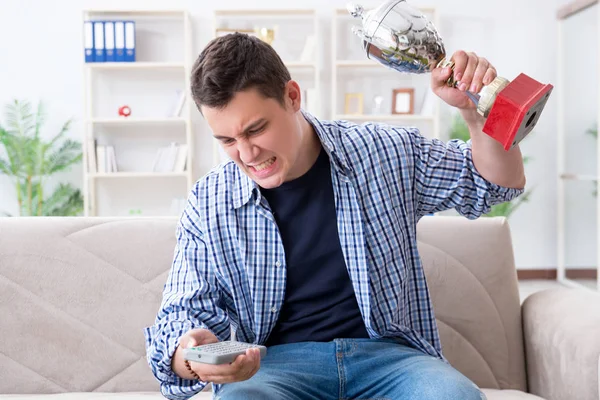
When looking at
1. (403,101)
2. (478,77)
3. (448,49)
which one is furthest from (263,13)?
(478,77)

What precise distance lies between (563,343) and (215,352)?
0.82m

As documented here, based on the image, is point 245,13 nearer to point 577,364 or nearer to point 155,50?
point 155,50

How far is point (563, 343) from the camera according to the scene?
1600 millimetres

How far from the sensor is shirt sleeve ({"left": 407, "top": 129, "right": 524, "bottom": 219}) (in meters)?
1.48

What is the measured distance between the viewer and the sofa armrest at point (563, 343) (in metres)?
1.52

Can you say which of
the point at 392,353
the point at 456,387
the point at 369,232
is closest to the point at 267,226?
the point at 369,232

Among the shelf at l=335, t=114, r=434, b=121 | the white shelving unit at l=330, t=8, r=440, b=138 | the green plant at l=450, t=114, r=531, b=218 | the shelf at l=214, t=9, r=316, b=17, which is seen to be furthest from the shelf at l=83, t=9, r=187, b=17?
the green plant at l=450, t=114, r=531, b=218

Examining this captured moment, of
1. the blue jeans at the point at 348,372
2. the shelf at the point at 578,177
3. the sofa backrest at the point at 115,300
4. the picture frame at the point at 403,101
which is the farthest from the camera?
the picture frame at the point at 403,101

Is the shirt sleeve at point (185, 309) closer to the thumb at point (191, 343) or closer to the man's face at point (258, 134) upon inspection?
the thumb at point (191, 343)

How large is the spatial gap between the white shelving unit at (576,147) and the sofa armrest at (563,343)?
12.0 ft

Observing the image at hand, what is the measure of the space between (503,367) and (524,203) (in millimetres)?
4377

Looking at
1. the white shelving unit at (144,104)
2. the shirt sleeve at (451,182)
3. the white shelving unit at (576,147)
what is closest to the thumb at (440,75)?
the shirt sleeve at (451,182)

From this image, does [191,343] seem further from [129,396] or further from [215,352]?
[129,396]

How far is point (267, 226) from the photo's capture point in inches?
58.9
